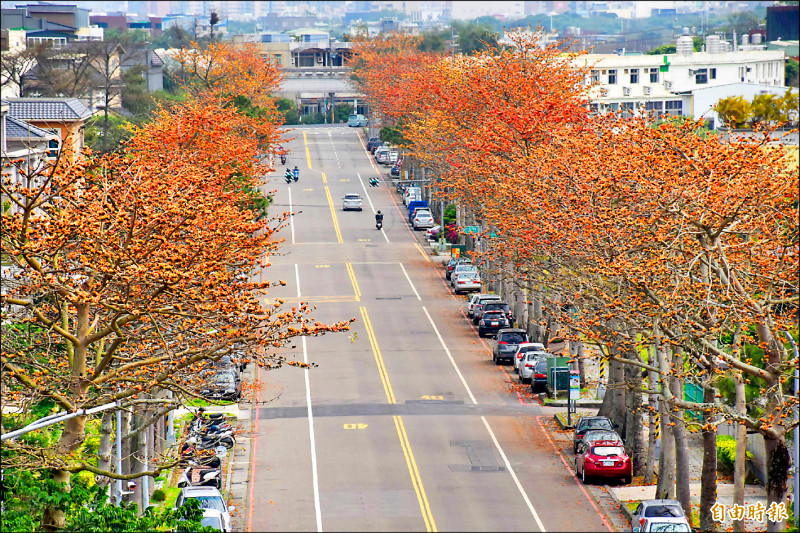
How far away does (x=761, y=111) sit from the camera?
82125mm

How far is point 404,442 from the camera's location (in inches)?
1647

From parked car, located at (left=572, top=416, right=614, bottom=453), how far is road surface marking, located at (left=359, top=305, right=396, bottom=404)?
28.9 ft

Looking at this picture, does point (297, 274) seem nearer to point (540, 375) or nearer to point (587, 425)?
point (540, 375)

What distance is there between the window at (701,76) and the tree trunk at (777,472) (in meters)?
Answer: 96.1

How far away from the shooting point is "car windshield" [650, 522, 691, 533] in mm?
30234

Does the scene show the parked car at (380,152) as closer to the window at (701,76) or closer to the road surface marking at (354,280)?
the window at (701,76)

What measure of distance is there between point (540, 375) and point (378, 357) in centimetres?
866

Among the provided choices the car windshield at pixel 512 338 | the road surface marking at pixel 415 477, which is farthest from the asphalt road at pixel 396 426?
the car windshield at pixel 512 338

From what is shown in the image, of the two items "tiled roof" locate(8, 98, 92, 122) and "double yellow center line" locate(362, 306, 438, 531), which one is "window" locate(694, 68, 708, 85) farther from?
"tiled roof" locate(8, 98, 92, 122)

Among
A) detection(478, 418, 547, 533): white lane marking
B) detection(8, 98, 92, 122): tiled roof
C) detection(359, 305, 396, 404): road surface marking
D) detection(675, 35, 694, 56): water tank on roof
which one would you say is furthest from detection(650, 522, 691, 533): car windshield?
detection(675, 35, 694, 56): water tank on roof

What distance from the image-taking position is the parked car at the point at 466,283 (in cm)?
6881

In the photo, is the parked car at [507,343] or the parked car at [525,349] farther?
the parked car at [507,343]

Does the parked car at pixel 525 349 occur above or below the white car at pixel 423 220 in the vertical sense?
below

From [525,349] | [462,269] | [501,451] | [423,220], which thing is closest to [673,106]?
[423,220]
